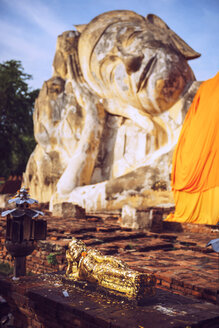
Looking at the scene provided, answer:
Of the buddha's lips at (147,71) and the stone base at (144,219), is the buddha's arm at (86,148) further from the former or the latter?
the stone base at (144,219)

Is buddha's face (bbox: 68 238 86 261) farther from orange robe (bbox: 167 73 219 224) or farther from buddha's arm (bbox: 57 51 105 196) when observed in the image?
buddha's arm (bbox: 57 51 105 196)

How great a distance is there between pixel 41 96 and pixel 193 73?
5.62 meters

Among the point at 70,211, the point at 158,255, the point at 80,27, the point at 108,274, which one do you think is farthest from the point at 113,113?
the point at 108,274

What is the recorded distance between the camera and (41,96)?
536 inches

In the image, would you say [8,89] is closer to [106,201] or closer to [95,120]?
[95,120]

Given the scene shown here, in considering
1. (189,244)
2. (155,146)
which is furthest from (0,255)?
(155,146)

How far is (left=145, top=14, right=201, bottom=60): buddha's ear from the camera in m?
11.3

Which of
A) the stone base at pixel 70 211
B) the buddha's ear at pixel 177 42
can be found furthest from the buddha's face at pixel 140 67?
the stone base at pixel 70 211

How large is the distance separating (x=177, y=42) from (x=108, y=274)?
10234mm

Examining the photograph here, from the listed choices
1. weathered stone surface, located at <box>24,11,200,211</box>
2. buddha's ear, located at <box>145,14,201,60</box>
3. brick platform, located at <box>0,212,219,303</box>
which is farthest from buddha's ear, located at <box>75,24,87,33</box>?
brick platform, located at <box>0,212,219,303</box>

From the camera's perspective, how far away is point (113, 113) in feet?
37.4

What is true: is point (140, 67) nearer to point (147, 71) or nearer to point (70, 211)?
point (147, 71)

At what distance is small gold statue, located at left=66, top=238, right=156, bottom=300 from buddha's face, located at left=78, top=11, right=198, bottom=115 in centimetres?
774

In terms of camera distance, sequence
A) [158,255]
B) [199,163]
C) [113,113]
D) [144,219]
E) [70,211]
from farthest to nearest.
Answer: [113,113], [199,163], [70,211], [144,219], [158,255]
